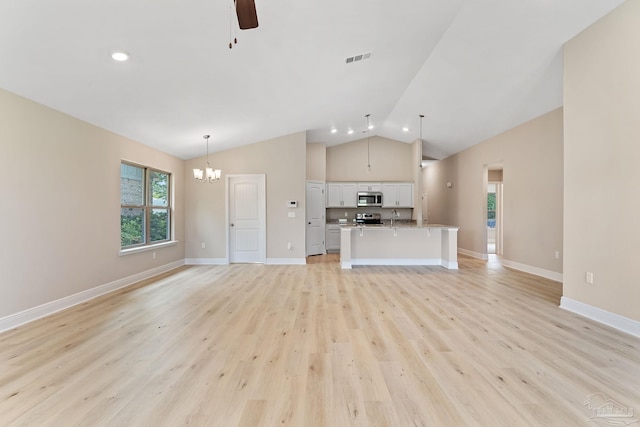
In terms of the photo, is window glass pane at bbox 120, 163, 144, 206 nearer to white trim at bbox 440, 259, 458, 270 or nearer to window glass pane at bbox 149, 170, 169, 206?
window glass pane at bbox 149, 170, 169, 206

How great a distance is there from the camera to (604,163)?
295 centimetres

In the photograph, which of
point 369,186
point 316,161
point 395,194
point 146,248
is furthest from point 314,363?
point 395,194

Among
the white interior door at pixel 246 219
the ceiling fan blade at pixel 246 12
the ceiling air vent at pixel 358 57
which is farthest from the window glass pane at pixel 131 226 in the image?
the ceiling air vent at pixel 358 57

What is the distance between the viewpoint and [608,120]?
2912 mm

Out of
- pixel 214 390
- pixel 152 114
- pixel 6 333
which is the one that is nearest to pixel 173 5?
pixel 152 114

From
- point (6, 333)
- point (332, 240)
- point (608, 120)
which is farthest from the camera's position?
point (332, 240)

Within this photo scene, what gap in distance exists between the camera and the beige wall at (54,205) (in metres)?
2.85

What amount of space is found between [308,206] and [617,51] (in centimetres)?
611

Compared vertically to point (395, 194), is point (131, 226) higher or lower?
lower

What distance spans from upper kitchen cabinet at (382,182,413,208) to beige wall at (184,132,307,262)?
3046 millimetres

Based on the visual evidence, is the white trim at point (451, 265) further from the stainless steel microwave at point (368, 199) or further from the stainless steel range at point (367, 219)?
the stainless steel microwave at point (368, 199)

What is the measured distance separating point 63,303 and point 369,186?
705 centimetres

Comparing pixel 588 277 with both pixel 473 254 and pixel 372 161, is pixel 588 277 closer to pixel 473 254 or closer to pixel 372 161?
pixel 473 254

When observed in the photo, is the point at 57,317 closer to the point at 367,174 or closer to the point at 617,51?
the point at 617,51
